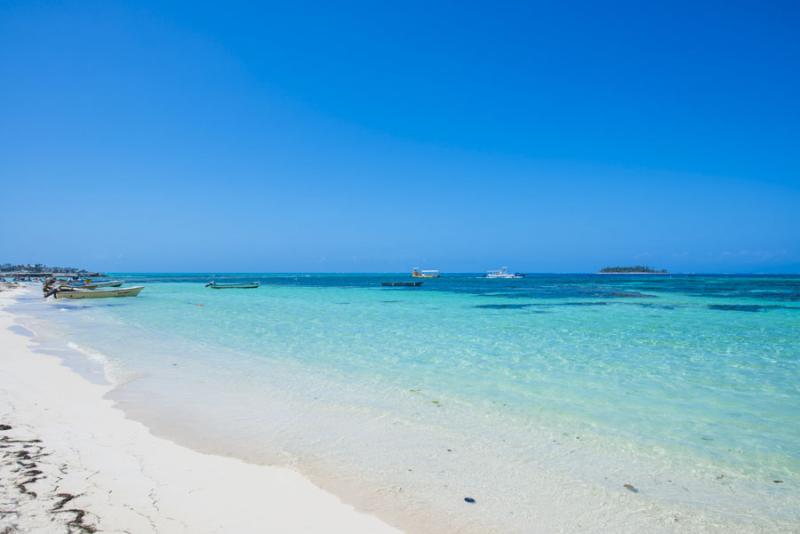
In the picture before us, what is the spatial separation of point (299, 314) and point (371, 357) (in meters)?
11.2

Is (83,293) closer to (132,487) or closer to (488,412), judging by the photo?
(132,487)

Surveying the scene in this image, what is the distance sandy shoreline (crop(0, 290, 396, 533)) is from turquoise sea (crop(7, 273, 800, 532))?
32 cm

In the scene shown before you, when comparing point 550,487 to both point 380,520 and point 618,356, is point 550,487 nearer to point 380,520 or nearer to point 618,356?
point 380,520

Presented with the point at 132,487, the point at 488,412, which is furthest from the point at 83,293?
the point at 488,412

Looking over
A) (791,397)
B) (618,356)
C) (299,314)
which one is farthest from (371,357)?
(299,314)

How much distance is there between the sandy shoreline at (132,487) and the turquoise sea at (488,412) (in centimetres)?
32

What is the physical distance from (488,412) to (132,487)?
14.3 feet

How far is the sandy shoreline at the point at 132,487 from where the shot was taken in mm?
3166

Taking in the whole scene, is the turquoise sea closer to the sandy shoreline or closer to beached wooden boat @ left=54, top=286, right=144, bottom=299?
the sandy shoreline

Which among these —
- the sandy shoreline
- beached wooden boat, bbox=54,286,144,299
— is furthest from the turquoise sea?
beached wooden boat, bbox=54,286,144,299

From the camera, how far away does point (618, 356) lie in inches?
412

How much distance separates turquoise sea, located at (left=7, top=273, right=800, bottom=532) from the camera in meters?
4.10

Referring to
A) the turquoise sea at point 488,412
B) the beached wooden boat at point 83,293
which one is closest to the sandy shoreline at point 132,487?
the turquoise sea at point 488,412

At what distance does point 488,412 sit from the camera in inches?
249
